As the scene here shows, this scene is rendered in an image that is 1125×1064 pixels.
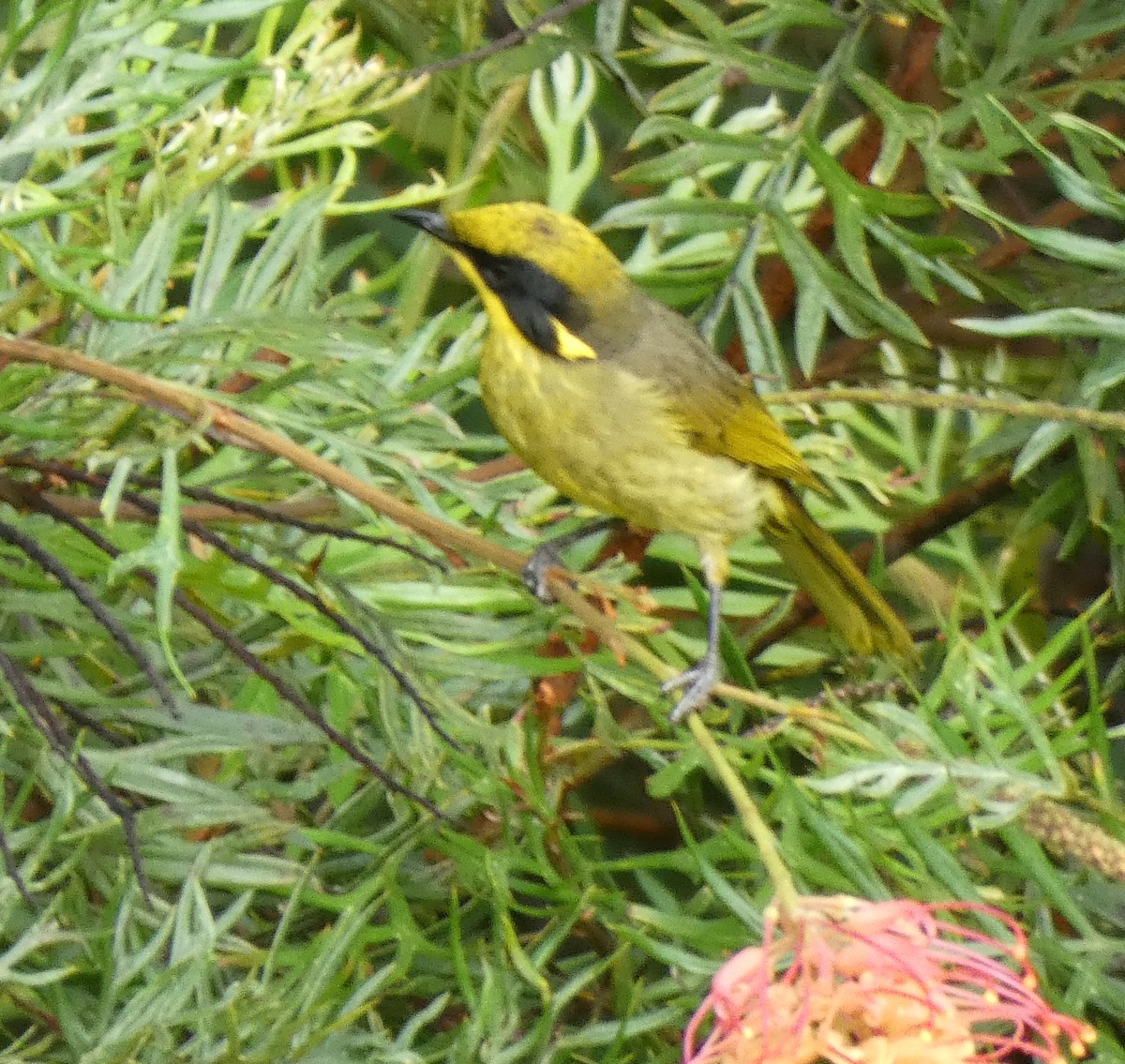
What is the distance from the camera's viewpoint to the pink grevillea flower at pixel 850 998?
2.30 feet

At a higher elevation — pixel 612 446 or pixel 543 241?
pixel 543 241

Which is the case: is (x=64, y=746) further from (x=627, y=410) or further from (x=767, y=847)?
(x=627, y=410)

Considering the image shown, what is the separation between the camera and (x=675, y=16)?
1.67 metres

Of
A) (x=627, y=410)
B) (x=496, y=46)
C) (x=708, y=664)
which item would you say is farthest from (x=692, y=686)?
(x=627, y=410)

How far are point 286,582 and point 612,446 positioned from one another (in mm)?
678

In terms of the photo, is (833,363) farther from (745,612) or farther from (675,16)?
(675,16)

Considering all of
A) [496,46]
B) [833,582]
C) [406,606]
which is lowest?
[833,582]

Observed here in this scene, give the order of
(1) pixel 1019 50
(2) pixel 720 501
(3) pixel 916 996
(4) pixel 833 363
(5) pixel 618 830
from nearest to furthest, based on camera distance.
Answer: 1. (3) pixel 916 996
2. (1) pixel 1019 50
3. (4) pixel 833 363
4. (2) pixel 720 501
5. (5) pixel 618 830

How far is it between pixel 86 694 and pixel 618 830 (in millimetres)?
820

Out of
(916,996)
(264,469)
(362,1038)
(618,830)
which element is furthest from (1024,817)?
(618,830)

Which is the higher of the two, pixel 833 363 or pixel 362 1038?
pixel 833 363

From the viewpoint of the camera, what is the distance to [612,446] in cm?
154

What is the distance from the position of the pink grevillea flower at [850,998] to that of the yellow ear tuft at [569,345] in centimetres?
88

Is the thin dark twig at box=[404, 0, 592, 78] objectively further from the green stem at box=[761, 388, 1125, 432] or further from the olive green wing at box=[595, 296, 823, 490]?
the olive green wing at box=[595, 296, 823, 490]
